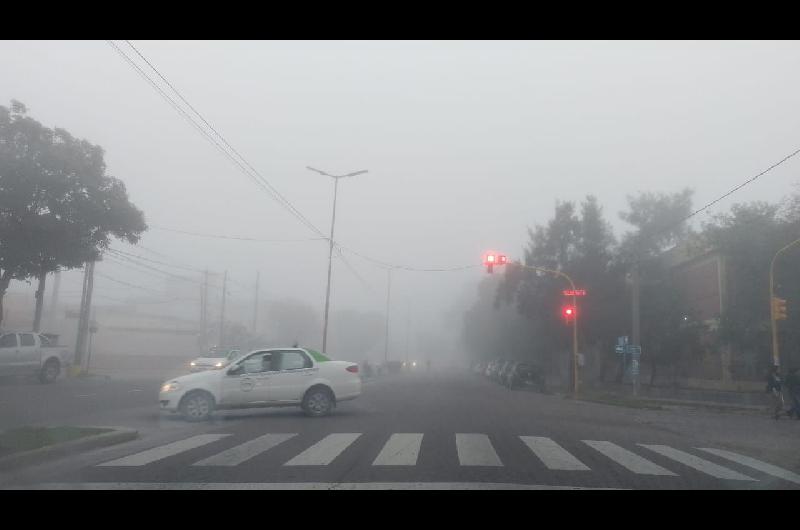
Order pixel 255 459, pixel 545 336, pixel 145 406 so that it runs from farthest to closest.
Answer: pixel 545 336, pixel 145 406, pixel 255 459

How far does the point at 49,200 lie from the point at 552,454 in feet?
90.0

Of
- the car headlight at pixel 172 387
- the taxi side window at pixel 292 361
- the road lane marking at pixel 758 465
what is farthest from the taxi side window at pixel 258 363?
the road lane marking at pixel 758 465

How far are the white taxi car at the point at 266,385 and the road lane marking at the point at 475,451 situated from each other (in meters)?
4.91

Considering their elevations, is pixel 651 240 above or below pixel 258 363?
above

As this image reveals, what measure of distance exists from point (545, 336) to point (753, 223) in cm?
2271

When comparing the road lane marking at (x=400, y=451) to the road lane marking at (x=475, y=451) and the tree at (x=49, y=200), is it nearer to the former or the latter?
the road lane marking at (x=475, y=451)

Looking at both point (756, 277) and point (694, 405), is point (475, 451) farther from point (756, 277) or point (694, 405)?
point (756, 277)

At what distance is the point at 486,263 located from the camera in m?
32.4

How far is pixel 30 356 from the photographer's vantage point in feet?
99.2

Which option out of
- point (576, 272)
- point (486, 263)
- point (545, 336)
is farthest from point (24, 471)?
point (545, 336)

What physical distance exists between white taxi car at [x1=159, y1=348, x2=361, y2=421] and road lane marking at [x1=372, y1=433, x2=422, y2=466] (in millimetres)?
4482

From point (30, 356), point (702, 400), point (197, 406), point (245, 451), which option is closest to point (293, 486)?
point (245, 451)

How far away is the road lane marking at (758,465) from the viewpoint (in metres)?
10.8
